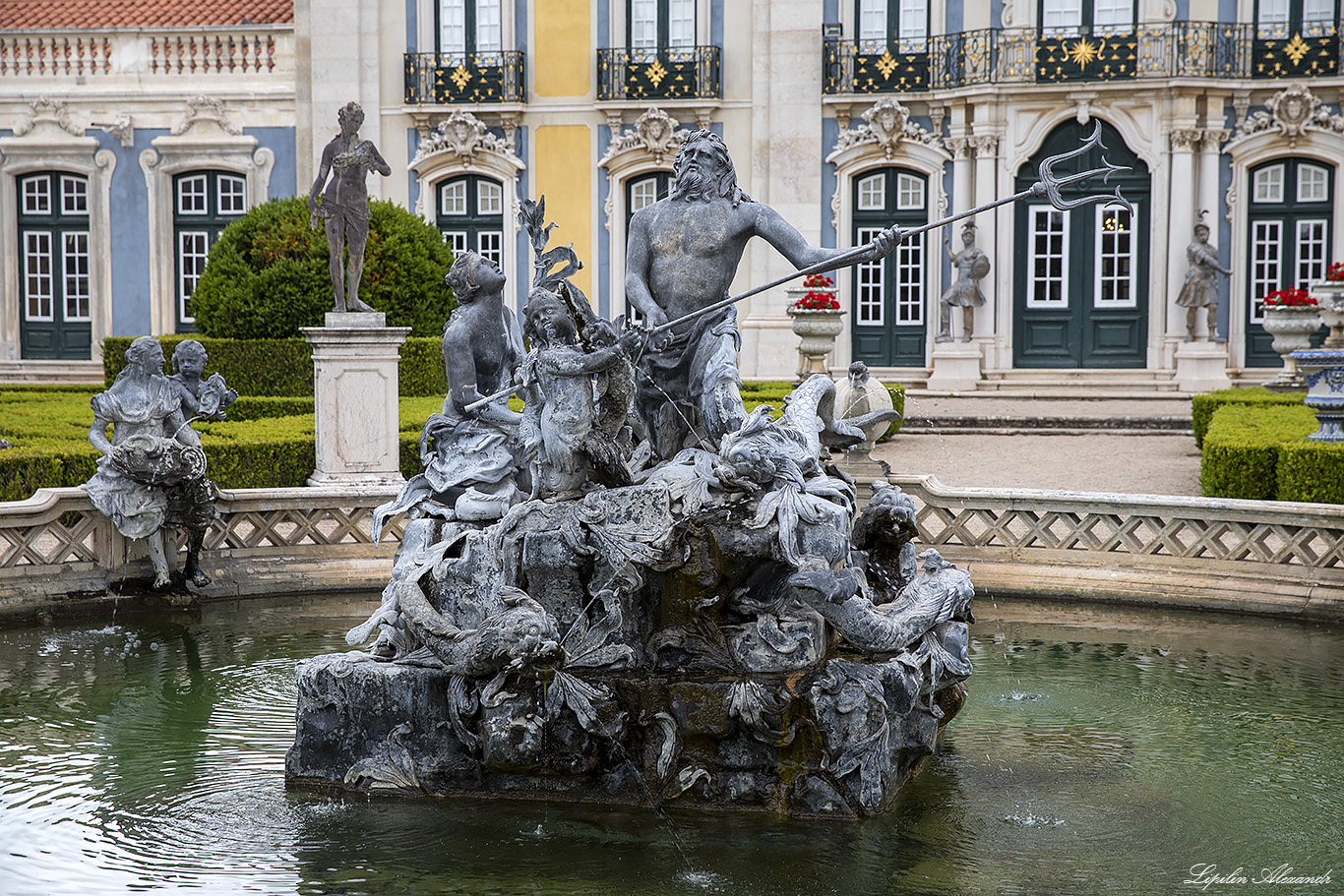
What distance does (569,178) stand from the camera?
23.9 metres

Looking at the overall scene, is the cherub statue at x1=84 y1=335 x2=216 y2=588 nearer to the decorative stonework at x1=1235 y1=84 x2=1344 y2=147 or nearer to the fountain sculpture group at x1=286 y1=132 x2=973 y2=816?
the fountain sculpture group at x1=286 y1=132 x2=973 y2=816

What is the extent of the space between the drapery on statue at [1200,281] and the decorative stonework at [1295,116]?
5.29ft

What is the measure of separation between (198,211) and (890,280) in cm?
1128

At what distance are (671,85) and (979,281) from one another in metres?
5.81

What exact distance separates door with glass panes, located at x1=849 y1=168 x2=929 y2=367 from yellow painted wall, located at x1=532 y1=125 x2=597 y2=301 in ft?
14.2

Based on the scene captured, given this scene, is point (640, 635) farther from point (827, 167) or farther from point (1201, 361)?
point (827, 167)

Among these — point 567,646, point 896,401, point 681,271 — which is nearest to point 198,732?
point 567,646

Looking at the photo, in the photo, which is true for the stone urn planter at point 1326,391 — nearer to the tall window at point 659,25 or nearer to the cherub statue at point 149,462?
the cherub statue at point 149,462

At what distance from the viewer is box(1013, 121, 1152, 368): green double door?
73.0 ft

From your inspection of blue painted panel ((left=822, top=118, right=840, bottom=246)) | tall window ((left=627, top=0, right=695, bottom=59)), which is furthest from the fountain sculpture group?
tall window ((left=627, top=0, right=695, bottom=59))

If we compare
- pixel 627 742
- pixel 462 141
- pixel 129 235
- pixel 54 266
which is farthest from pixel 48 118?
pixel 627 742

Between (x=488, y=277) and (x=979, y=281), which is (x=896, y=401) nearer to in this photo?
(x=979, y=281)

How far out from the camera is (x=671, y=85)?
922 inches

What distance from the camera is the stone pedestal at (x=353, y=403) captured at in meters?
10.0
